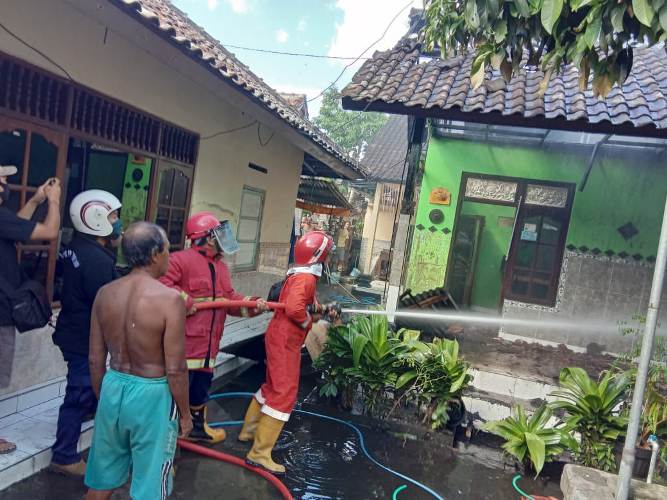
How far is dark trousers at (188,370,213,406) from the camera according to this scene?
13.3ft

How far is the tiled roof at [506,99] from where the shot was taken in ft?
18.6

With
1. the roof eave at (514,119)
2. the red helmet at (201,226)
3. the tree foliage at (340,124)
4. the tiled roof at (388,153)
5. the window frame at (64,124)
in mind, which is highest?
the tree foliage at (340,124)

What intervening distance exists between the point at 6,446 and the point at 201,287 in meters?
1.73

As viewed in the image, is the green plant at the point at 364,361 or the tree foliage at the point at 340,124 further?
the tree foliage at the point at 340,124

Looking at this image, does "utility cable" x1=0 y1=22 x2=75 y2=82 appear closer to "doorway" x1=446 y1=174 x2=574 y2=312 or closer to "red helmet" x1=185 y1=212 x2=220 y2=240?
"red helmet" x1=185 y1=212 x2=220 y2=240

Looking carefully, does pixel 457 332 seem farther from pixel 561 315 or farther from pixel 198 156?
pixel 198 156

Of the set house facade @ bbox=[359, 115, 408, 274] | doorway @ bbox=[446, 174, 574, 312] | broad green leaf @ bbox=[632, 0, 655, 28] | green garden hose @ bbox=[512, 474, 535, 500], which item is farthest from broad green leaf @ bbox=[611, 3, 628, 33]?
house facade @ bbox=[359, 115, 408, 274]

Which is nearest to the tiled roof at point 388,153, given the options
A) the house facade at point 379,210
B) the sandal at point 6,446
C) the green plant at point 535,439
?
the house facade at point 379,210

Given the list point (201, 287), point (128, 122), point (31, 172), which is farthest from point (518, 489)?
point (31, 172)

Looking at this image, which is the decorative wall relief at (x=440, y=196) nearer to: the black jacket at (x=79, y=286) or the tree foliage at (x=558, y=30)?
the tree foliage at (x=558, y=30)

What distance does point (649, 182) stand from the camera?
307 inches

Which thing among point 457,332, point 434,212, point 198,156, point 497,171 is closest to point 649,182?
point 497,171

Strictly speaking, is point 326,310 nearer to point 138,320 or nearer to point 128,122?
point 138,320

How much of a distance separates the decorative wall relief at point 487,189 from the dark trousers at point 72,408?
A: 22.6 feet
